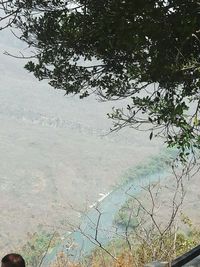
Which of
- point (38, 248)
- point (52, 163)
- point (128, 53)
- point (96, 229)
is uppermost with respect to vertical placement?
point (128, 53)

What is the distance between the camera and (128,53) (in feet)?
15.4

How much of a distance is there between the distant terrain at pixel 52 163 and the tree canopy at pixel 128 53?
70.2 meters

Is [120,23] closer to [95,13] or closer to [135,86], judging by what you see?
[95,13]

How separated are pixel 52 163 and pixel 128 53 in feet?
438

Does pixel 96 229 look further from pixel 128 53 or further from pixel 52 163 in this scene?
pixel 52 163

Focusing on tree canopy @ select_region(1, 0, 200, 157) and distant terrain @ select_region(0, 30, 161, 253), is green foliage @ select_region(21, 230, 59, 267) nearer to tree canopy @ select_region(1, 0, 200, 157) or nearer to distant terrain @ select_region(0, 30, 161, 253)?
tree canopy @ select_region(1, 0, 200, 157)

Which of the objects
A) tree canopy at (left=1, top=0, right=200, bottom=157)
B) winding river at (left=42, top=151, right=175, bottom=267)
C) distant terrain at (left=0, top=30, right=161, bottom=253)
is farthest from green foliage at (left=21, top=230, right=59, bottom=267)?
distant terrain at (left=0, top=30, right=161, bottom=253)

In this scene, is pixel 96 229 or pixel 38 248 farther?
pixel 38 248

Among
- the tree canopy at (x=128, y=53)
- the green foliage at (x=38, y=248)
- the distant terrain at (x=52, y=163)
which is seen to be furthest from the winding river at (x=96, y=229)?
the distant terrain at (x=52, y=163)

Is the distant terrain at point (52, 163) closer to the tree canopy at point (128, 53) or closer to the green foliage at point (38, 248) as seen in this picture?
the green foliage at point (38, 248)

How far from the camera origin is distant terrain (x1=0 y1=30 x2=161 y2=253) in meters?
96.6

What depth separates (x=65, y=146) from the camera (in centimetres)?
15925

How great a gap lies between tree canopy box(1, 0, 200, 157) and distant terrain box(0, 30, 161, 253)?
70.2 meters

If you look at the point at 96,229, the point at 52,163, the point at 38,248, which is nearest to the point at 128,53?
the point at 96,229
